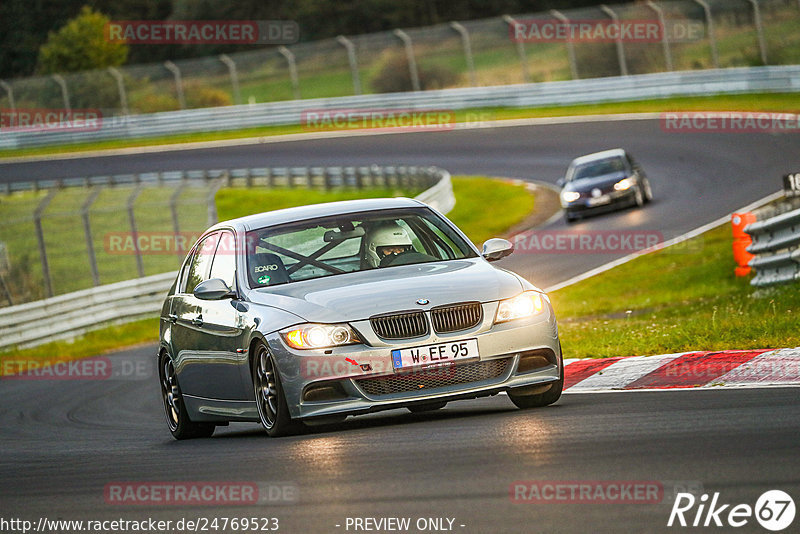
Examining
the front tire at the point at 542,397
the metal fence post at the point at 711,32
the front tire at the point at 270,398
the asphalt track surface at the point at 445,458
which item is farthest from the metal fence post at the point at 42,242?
the metal fence post at the point at 711,32

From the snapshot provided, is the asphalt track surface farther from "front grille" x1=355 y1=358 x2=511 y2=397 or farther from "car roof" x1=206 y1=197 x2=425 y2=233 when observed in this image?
"car roof" x1=206 y1=197 x2=425 y2=233

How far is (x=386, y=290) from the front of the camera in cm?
864

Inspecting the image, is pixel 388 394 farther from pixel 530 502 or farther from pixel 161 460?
pixel 530 502

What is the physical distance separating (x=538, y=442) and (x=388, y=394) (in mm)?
1529

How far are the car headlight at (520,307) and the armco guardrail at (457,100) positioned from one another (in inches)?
1330

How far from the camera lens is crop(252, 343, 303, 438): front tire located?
858 cm

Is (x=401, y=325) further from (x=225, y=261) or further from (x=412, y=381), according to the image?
(x=225, y=261)

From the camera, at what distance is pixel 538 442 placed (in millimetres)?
7086

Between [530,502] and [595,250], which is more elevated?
[530,502]

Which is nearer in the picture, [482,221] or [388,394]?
[388,394]

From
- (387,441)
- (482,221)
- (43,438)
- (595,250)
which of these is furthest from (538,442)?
(482,221)

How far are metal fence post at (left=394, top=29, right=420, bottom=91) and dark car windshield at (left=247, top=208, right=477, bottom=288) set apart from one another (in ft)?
134

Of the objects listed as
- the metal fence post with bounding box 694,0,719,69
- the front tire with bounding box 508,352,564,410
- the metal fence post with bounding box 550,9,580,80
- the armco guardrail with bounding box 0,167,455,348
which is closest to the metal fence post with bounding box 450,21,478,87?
the metal fence post with bounding box 550,9,580,80

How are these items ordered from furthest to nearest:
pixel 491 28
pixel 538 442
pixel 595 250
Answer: pixel 491 28 < pixel 595 250 < pixel 538 442
